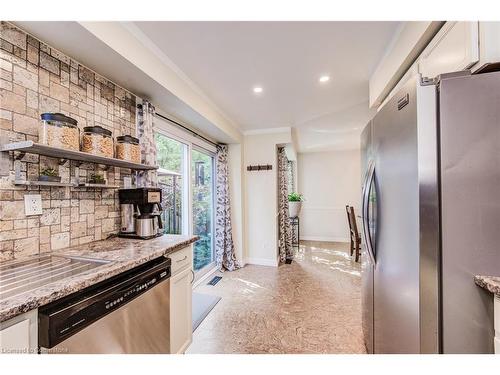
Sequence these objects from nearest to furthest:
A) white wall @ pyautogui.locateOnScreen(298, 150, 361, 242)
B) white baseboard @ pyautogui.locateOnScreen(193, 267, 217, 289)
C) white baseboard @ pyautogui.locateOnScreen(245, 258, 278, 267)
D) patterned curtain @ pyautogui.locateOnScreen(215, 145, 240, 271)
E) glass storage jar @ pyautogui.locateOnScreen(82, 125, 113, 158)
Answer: glass storage jar @ pyautogui.locateOnScreen(82, 125, 113, 158) < white baseboard @ pyautogui.locateOnScreen(193, 267, 217, 289) < patterned curtain @ pyautogui.locateOnScreen(215, 145, 240, 271) < white baseboard @ pyautogui.locateOnScreen(245, 258, 278, 267) < white wall @ pyautogui.locateOnScreen(298, 150, 361, 242)

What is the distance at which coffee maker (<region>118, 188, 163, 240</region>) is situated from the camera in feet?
5.69

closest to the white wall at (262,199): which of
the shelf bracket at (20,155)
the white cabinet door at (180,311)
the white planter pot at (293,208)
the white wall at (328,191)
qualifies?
the white planter pot at (293,208)

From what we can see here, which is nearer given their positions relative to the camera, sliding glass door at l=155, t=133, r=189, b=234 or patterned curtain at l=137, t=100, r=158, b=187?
patterned curtain at l=137, t=100, r=158, b=187

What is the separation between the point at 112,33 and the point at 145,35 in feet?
0.84

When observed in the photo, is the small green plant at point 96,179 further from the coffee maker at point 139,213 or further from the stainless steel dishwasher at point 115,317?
the stainless steel dishwasher at point 115,317

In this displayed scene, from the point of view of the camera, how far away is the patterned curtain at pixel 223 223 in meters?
3.72

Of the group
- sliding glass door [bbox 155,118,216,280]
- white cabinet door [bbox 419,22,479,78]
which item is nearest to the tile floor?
sliding glass door [bbox 155,118,216,280]

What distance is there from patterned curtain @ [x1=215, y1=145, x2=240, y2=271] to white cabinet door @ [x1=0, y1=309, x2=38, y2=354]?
9.74 ft

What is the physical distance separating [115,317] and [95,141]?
3.53ft

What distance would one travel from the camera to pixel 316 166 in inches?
241

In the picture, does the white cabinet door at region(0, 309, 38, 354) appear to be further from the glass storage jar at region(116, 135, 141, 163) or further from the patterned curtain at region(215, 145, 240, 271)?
the patterned curtain at region(215, 145, 240, 271)

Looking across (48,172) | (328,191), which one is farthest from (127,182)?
(328,191)
